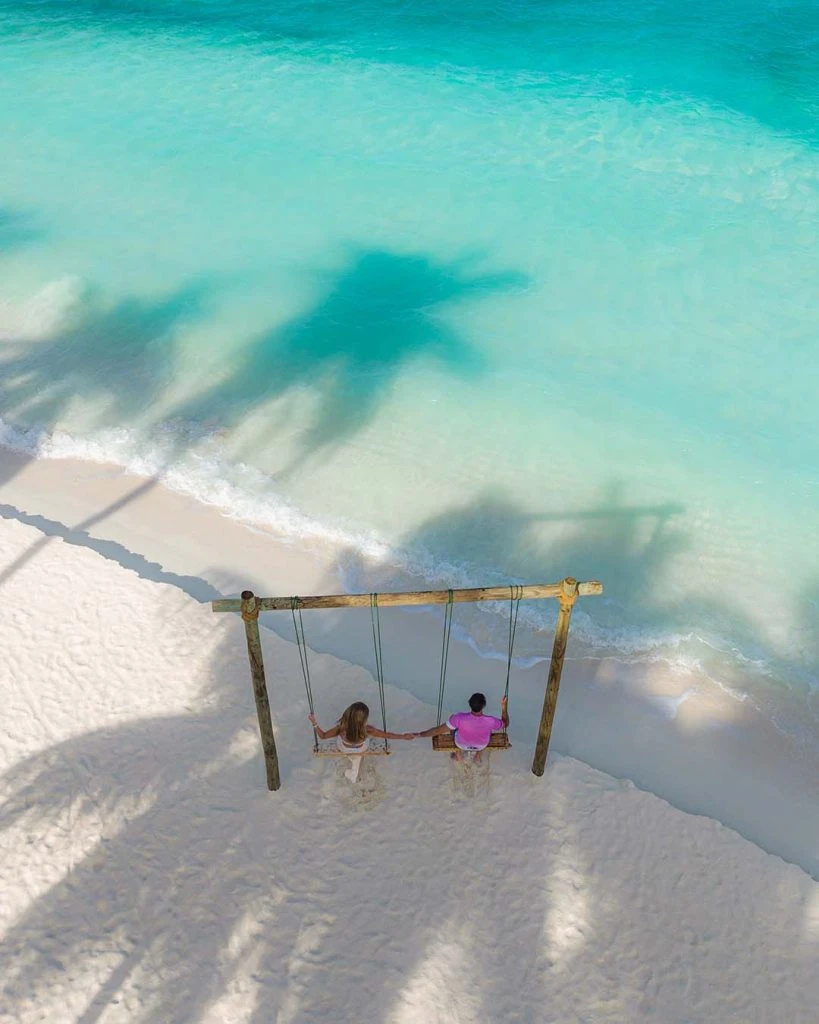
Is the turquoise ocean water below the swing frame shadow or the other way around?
below

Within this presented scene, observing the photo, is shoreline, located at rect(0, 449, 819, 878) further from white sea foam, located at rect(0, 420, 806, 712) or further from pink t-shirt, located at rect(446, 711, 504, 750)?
pink t-shirt, located at rect(446, 711, 504, 750)

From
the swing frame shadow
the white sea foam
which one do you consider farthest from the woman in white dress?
the white sea foam

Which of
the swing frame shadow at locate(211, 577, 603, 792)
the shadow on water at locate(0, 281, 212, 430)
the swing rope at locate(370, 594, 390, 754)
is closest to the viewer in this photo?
the swing frame shadow at locate(211, 577, 603, 792)

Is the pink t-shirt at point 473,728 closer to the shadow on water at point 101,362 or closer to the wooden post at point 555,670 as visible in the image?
the wooden post at point 555,670

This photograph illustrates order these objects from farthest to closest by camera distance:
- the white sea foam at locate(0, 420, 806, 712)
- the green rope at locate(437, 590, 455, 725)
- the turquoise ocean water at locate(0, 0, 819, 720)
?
the turquoise ocean water at locate(0, 0, 819, 720)
the white sea foam at locate(0, 420, 806, 712)
the green rope at locate(437, 590, 455, 725)

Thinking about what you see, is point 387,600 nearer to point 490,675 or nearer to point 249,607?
A: point 249,607

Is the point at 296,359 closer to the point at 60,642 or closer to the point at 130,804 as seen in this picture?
the point at 60,642

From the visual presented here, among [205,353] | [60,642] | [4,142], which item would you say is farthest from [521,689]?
[4,142]
